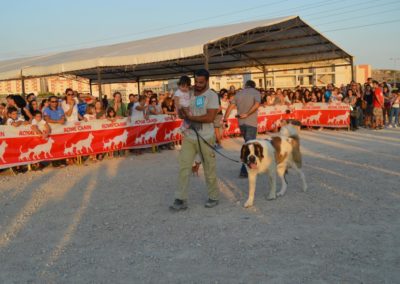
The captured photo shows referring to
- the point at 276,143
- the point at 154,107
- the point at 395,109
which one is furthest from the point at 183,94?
the point at 395,109

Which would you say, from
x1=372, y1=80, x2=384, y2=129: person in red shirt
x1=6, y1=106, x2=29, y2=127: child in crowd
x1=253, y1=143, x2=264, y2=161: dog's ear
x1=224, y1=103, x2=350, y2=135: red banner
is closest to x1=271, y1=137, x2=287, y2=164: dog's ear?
x1=253, y1=143, x2=264, y2=161: dog's ear

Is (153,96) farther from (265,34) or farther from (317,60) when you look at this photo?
(317,60)

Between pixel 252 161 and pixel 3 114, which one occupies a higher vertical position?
pixel 3 114

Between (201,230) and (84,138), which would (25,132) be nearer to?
(84,138)

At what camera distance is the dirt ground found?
158 inches

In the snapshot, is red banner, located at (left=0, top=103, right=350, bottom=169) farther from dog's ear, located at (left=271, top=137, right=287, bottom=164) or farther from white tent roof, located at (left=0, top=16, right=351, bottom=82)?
dog's ear, located at (left=271, top=137, right=287, bottom=164)

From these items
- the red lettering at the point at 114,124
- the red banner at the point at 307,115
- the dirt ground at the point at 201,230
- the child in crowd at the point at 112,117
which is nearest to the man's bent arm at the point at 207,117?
the dirt ground at the point at 201,230

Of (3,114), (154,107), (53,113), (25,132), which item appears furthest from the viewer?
(154,107)

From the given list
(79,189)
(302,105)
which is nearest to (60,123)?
(79,189)

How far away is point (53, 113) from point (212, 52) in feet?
26.7

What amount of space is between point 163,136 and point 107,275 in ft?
28.5

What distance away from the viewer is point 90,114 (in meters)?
12.0

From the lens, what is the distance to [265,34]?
59.4 ft

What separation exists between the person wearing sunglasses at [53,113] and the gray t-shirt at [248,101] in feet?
16.1
